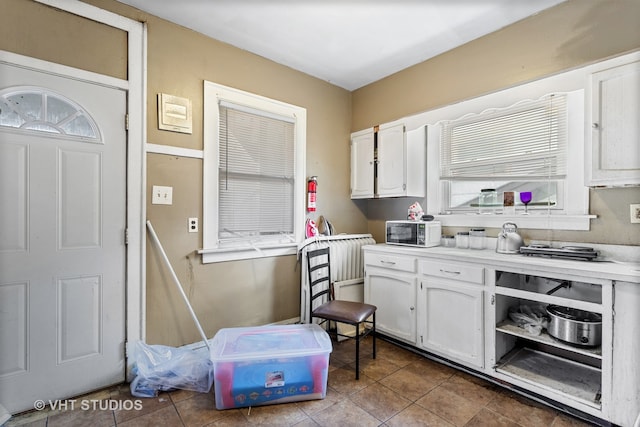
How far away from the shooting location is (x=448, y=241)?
8.89ft

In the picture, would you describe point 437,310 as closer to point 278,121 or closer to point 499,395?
point 499,395

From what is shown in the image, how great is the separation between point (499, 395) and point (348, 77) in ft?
9.97

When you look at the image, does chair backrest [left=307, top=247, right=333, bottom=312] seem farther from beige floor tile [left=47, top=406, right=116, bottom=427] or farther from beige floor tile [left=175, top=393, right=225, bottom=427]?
beige floor tile [left=47, top=406, right=116, bottom=427]

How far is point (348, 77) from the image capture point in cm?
323

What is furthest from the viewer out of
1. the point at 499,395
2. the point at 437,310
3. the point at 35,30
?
the point at 437,310

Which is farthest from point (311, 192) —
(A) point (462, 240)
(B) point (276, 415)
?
(B) point (276, 415)

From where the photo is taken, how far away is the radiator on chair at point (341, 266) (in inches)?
115

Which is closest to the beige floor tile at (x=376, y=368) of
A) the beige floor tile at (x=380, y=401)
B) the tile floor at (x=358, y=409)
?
the tile floor at (x=358, y=409)

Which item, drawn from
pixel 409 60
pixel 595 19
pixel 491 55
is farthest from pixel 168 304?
pixel 595 19

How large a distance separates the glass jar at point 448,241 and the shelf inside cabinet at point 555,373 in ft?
2.95

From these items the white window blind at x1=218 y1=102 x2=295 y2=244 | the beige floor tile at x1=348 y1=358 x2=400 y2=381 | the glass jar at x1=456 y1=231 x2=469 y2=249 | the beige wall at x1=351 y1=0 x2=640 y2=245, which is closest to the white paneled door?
the white window blind at x1=218 y1=102 x2=295 y2=244

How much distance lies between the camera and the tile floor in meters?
Answer: 1.72

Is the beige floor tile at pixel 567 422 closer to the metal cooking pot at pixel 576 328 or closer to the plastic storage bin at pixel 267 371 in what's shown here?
the metal cooking pot at pixel 576 328

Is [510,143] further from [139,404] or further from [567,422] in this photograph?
[139,404]
